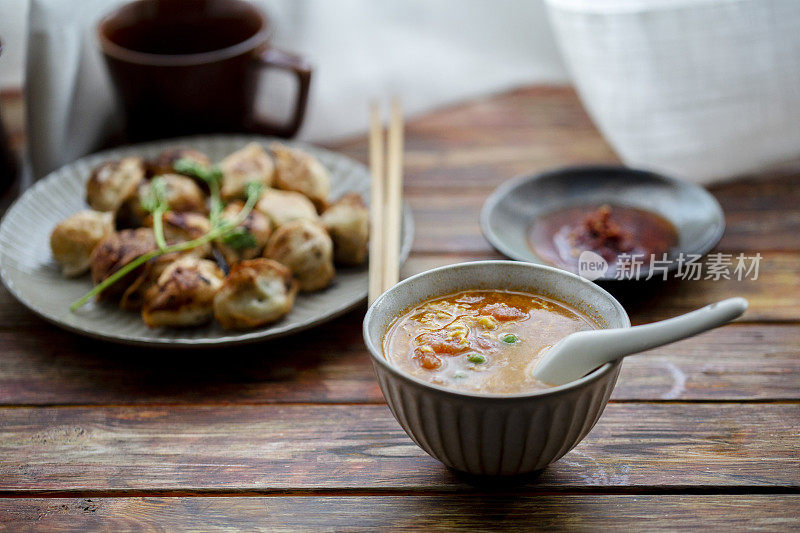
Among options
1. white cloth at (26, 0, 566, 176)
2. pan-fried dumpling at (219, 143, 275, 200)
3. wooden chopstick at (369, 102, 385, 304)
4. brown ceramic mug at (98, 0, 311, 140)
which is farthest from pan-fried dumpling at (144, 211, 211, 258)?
white cloth at (26, 0, 566, 176)

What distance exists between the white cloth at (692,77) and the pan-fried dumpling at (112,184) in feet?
2.77

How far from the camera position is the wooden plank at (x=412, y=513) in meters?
0.88

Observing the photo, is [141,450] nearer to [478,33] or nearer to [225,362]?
[225,362]

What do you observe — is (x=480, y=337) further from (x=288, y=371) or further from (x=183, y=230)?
(x=183, y=230)

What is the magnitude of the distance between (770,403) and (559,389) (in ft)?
1.40

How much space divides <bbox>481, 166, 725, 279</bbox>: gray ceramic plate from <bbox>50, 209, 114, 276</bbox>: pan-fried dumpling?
61cm

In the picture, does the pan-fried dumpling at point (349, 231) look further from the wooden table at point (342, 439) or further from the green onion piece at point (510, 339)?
the green onion piece at point (510, 339)


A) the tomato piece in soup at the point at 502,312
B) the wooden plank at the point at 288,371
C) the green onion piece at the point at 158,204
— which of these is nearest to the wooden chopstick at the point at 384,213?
the wooden plank at the point at 288,371

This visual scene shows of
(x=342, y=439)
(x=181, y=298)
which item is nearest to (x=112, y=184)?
(x=181, y=298)

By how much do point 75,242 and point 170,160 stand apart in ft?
0.78

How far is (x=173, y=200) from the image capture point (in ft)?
4.44

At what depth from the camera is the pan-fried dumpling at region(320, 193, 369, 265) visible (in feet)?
4.21

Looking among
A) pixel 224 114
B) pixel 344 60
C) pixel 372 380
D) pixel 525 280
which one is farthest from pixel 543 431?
pixel 344 60

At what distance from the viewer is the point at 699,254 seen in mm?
1266
